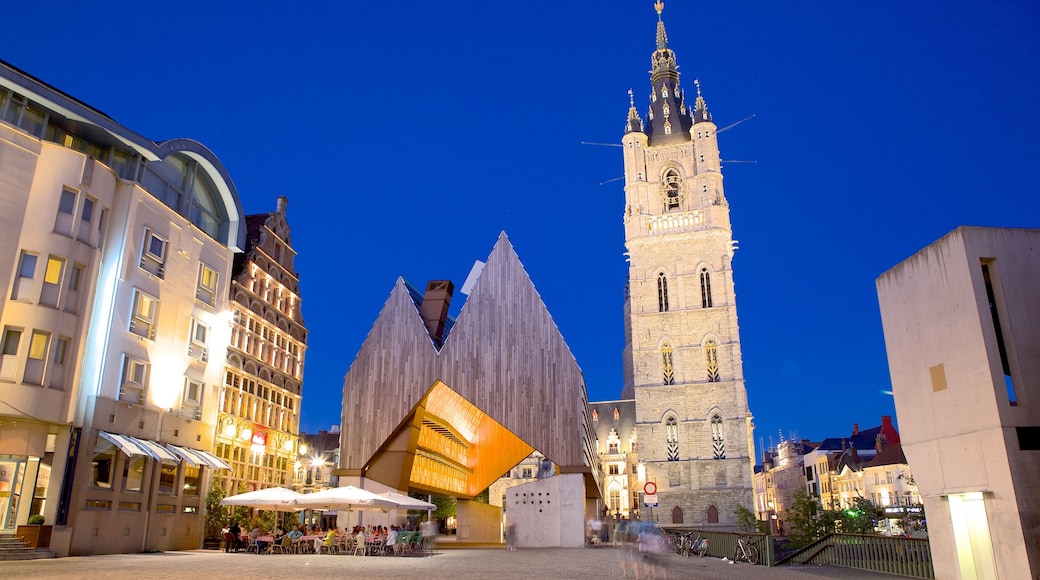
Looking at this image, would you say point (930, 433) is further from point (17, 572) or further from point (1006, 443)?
point (17, 572)

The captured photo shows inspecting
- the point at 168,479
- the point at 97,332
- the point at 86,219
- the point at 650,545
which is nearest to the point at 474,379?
the point at 168,479

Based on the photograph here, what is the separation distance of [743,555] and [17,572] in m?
20.7

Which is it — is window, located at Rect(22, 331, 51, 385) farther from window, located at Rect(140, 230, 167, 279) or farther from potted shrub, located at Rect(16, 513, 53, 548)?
window, located at Rect(140, 230, 167, 279)

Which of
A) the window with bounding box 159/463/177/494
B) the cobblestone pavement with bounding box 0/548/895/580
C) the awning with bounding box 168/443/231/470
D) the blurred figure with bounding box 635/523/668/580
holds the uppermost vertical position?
the awning with bounding box 168/443/231/470

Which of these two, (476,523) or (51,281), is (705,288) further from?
(51,281)

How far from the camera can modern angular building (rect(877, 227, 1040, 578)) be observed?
14531 mm

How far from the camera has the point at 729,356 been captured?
67.3 metres

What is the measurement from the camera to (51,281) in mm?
22953

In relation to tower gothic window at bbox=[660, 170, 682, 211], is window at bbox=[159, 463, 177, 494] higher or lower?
lower

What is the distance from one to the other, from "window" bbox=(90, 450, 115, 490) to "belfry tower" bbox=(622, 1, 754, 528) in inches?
1917

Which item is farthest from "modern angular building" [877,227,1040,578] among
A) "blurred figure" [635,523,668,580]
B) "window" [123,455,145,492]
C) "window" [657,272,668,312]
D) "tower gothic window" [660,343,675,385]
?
"window" [657,272,668,312]

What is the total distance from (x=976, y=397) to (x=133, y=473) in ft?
81.9

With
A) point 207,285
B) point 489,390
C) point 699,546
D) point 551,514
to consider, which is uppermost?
point 207,285

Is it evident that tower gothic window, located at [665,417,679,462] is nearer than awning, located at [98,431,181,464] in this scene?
No
